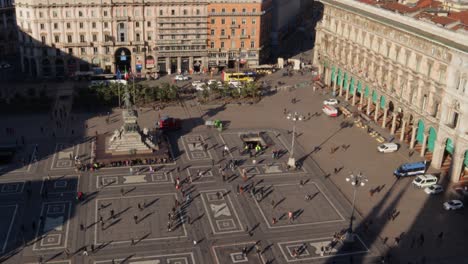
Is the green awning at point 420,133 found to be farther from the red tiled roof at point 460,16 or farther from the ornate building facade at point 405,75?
the red tiled roof at point 460,16

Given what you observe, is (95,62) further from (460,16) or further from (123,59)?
(460,16)

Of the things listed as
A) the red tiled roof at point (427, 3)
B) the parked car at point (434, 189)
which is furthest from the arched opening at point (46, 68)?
the parked car at point (434, 189)

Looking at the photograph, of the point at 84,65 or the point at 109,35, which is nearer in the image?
the point at 109,35

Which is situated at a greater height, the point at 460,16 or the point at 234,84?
the point at 460,16

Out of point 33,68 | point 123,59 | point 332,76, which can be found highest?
point 123,59

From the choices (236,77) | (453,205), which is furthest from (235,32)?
(453,205)

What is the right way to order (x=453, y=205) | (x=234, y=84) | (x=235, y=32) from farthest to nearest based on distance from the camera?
(x=235, y=32) < (x=234, y=84) < (x=453, y=205)

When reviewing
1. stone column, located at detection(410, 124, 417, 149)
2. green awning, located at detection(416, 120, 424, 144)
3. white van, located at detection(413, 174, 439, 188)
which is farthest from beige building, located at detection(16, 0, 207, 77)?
white van, located at detection(413, 174, 439, 188)

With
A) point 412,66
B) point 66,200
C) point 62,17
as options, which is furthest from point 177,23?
point 66,200

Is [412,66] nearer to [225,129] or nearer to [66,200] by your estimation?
[225,129]

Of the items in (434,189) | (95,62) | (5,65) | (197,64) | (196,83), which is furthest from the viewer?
(5,65)
